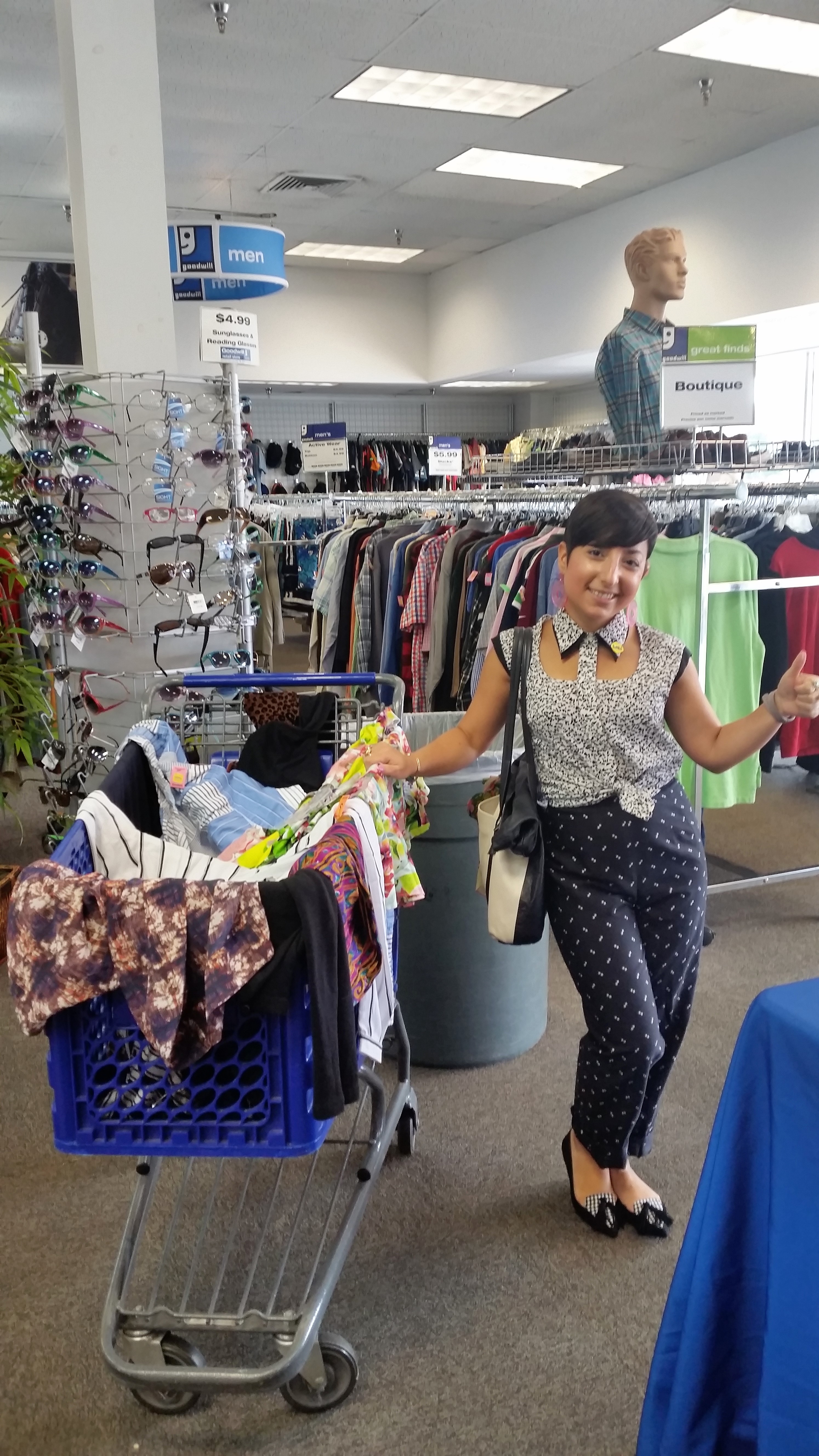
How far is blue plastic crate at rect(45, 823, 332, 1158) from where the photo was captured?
158cm

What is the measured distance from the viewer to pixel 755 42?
20.1 feet

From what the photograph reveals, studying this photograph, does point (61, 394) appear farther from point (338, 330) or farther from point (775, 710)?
point (338, 330)

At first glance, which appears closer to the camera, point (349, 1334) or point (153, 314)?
point (349, 1334)

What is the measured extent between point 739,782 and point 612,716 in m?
1.80

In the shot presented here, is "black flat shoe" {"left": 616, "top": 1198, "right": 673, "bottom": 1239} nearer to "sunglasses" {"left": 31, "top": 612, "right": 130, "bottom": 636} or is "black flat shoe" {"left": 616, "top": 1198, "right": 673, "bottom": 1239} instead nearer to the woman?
the woman

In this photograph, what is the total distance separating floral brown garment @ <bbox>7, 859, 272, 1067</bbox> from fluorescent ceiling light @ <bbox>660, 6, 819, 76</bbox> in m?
6.00

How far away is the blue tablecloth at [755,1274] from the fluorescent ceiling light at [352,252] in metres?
10.9

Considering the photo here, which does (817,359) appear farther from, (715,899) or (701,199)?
(715,899)

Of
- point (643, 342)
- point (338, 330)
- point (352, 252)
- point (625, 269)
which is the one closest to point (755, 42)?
point (625, 269)

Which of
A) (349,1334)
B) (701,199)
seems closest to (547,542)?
(349,1334)

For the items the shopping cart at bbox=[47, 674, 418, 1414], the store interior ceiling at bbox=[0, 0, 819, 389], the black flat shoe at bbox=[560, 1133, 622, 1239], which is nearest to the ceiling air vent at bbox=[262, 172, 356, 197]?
the store interior ceiling at bbox=[0, 0, 819, 389]

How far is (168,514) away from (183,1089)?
259cm

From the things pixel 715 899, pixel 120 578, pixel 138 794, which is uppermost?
pixel 120 578

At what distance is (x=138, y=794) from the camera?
214cm
